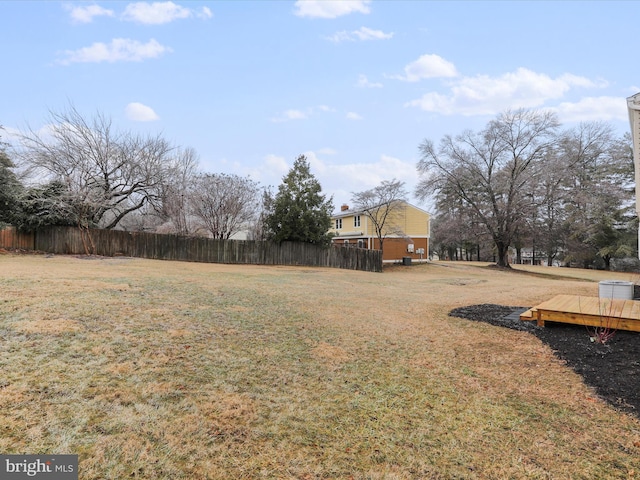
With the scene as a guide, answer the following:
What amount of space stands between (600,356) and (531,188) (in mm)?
23831

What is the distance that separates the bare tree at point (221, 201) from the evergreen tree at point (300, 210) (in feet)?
5.77

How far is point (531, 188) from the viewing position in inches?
962

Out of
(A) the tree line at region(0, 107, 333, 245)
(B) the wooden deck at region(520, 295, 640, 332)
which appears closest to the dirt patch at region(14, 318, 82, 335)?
(B) the wooden deck at region(520, 295, 640, 332)

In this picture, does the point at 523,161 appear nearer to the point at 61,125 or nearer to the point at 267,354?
the point at 267,354

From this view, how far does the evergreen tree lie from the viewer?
1989 cm

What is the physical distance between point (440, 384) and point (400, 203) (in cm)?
2472

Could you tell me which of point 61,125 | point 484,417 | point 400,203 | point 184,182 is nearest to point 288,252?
point 184,182

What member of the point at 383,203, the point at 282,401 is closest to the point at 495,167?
the point at 383,203

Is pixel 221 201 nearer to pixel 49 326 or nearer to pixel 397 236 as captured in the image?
pixel 397 236

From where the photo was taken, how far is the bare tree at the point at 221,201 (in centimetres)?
1962

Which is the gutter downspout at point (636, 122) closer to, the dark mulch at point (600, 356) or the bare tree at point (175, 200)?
the dark mulch at point (600, 356)

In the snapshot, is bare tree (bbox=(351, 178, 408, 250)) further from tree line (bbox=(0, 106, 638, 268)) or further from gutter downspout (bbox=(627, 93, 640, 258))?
gutter downspout (bbox=(627, 93, 640, 258))

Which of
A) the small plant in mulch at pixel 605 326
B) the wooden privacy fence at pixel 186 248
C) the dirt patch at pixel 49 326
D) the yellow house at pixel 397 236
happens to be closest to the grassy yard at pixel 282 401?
the dirt patch at pixel 49 326

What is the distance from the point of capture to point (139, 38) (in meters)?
10.7
